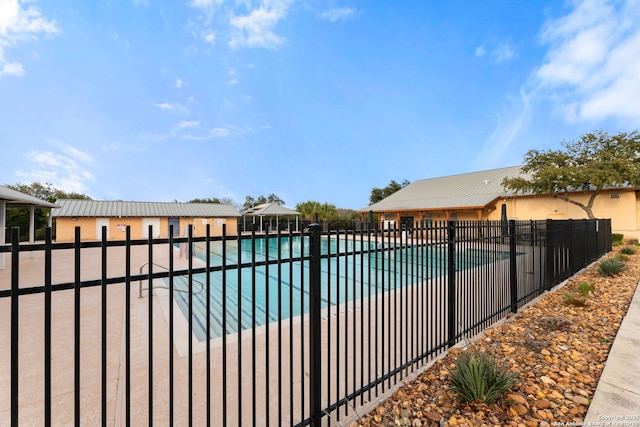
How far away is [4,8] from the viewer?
10477 millimetres

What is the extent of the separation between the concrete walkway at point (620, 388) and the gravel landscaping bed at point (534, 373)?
0.08 m

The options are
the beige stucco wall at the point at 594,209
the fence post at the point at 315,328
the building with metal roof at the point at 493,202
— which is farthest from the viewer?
the building with metal roof at the point at 493,202

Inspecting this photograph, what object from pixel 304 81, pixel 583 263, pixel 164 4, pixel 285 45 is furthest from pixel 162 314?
pixel 304 81

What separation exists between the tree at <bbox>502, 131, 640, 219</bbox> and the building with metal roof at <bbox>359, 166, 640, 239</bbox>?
0.74m

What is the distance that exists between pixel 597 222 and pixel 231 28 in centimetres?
1820

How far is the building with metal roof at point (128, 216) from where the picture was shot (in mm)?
22000

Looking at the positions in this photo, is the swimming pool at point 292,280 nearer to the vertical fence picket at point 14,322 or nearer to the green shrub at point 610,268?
the vertical fence picket at point 14,322

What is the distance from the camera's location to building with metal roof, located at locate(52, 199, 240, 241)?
72.2ft

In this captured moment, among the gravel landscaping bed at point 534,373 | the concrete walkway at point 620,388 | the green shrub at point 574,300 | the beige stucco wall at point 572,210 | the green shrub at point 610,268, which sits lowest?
the gravel landscaping bed at point 534,373

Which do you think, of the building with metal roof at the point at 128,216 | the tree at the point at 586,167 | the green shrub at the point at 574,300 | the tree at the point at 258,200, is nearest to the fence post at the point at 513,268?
the green shrub at the point at 574,300

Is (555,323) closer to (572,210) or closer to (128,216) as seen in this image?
(572,210)

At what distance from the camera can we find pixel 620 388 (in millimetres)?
2506

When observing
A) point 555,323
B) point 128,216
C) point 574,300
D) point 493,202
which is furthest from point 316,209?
point 555,323

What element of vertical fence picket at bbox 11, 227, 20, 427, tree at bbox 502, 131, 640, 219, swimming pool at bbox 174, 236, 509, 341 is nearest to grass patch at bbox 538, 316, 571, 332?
swimming pool at bbox 174, 236, 509, 341
